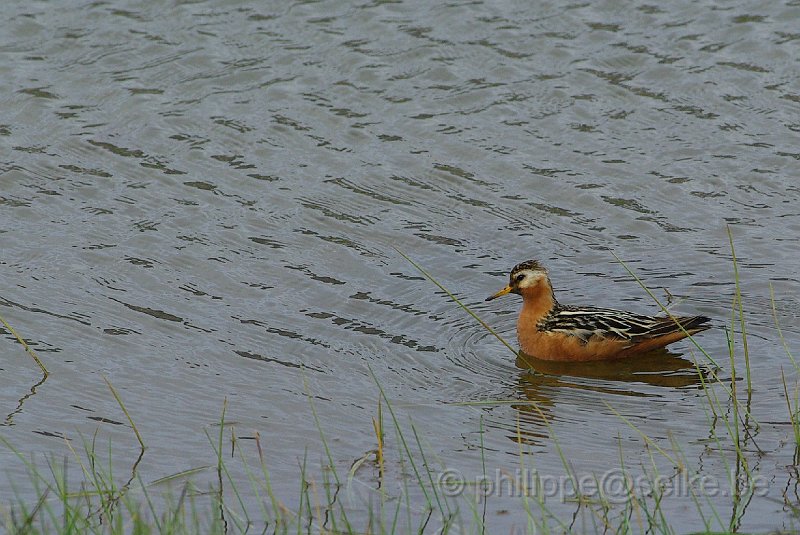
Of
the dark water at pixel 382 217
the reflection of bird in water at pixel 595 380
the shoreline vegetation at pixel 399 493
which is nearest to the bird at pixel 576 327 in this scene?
the reflection of bird in water at pixel 595 380

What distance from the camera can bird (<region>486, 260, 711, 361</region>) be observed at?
11516 mm

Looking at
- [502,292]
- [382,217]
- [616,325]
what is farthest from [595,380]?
[382,217]

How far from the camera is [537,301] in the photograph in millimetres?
12172

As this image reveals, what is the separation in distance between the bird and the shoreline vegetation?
214cm

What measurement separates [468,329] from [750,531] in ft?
15.5

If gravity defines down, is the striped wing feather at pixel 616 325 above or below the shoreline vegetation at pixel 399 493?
below

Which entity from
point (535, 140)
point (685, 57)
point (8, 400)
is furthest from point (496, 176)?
point (8, 400)

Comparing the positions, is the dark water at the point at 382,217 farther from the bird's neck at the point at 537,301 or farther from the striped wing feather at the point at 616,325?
the bird's neck at the point at 537,301

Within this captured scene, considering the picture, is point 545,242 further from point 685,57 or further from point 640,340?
point 685,57

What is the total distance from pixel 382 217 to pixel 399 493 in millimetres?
6047

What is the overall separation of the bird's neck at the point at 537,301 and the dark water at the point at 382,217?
420 millimetres

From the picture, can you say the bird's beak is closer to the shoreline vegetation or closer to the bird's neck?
the bird's neck

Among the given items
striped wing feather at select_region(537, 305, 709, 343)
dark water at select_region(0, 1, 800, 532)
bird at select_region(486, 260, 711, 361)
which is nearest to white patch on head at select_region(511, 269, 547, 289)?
bird at select_region(486, 260, 711, 361)

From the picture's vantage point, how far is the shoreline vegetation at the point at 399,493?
24.2ft
